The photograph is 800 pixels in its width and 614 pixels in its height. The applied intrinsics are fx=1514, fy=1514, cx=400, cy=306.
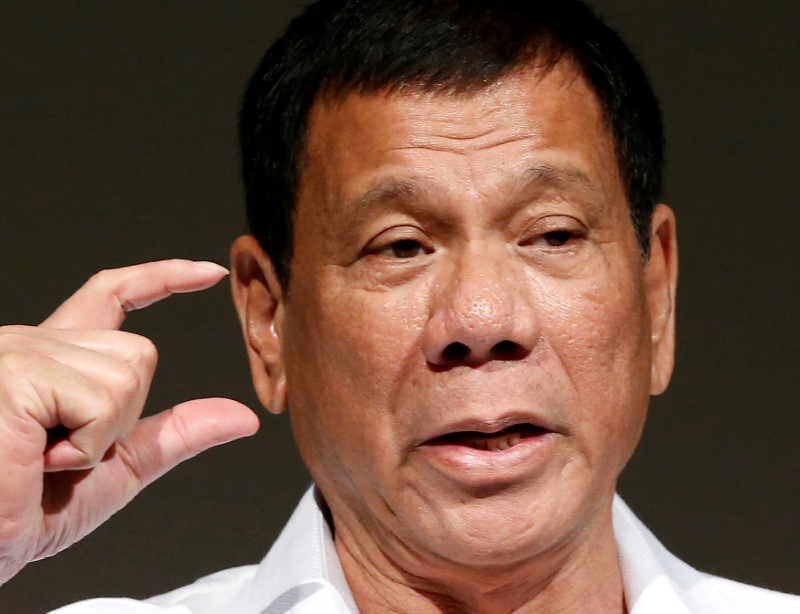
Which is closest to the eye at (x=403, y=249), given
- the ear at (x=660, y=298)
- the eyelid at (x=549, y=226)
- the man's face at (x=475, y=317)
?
the man's face at (x=475, y=317)

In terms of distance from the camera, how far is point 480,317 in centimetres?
168

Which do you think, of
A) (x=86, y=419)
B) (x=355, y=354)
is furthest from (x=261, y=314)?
(x=86, y=419)

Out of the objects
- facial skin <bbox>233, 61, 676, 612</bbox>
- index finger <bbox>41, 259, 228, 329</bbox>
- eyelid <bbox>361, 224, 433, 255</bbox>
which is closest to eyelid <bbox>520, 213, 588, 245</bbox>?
facial skin <bbox>233, 61, 676, 612</bbox>

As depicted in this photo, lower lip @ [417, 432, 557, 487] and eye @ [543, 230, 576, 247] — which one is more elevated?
eye @ [543, 230, 576, 247]

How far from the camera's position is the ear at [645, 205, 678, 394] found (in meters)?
1.96

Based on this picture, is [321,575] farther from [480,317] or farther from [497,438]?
[480,317]

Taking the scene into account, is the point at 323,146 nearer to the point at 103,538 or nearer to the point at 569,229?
the point at 569,229

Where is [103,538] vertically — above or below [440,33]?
below

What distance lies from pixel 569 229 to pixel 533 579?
17.0 inches

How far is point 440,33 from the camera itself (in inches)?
71.1

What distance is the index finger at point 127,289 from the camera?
5.60 ft

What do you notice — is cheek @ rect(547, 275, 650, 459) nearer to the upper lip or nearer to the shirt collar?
the upper lip

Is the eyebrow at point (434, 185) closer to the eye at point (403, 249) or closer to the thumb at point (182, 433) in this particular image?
the eye at point (403, 249)

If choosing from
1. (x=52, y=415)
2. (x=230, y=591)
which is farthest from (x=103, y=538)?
(x=52, y=415)
